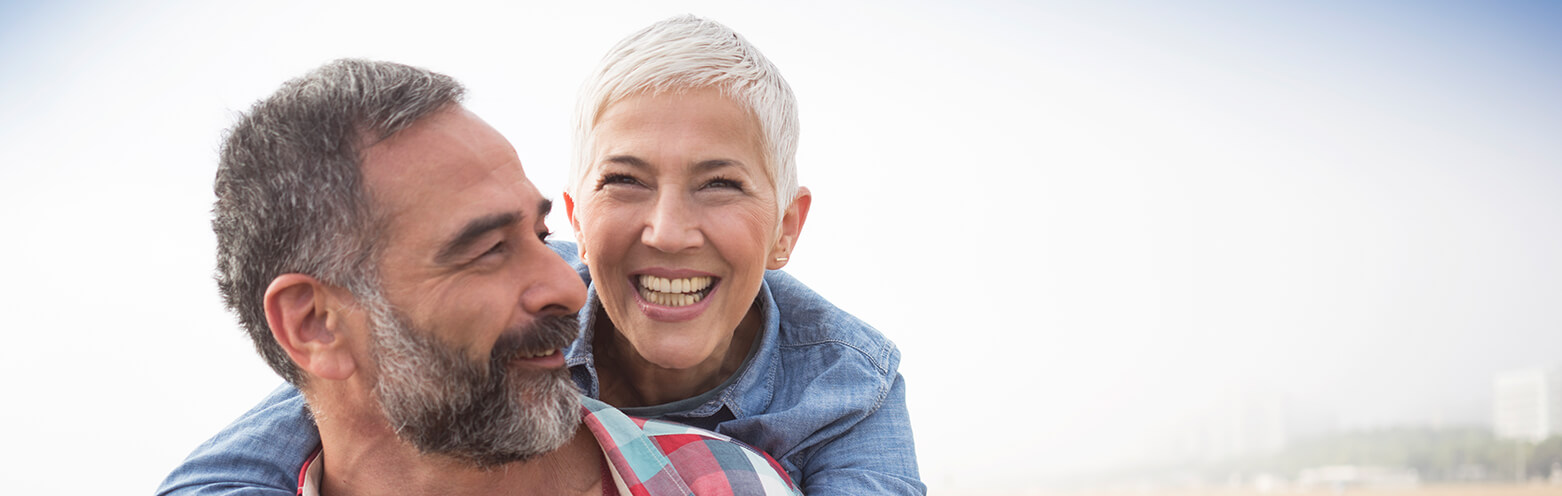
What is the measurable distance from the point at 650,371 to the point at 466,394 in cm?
93

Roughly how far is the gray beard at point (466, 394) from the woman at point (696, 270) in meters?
0.43

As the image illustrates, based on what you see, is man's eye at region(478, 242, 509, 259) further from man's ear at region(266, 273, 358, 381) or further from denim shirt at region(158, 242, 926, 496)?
denim shirt at region(158, 242, 926, 496)

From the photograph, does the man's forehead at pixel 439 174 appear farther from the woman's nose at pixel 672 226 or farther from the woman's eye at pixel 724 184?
the woman's eye at pixel 724 184

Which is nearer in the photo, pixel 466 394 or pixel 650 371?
pixel 466 394

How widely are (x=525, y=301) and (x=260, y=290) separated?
537 millimetres

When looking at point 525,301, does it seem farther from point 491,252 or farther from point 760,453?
point 760,453

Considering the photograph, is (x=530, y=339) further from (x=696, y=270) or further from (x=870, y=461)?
(x=870, y=461)

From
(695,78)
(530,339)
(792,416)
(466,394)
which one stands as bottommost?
(792,416)

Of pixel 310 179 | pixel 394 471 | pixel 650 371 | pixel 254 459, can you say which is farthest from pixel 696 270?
pixel 254 459

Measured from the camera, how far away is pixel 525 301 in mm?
2107

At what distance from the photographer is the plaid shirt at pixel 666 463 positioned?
227 centimetres

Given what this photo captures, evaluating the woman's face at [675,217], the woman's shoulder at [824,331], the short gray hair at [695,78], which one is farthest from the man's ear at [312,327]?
the woman's shoulder at [824,331]

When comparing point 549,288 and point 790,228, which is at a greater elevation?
point 790,228

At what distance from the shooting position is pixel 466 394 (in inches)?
83.0
